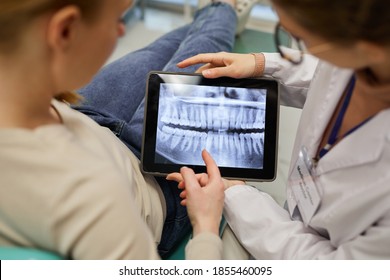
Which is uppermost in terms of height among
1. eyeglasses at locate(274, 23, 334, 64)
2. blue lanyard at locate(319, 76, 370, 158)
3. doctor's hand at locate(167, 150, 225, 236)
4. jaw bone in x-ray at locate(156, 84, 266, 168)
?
eyeglasses at locate(274, 23, 334, 64)

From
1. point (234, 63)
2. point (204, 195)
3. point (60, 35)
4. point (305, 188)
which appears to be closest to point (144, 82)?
point (234, 63)

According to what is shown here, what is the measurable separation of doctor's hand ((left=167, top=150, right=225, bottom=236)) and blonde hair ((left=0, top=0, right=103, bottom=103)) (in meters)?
0.42

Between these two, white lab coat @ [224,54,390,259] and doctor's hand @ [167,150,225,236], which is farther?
doctor's hand @ [167,150,225,236]

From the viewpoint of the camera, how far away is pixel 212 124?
92cm

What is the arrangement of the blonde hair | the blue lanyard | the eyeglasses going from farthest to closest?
1. the blue lanyard
2. the eyeglasses
3. the blonde hair

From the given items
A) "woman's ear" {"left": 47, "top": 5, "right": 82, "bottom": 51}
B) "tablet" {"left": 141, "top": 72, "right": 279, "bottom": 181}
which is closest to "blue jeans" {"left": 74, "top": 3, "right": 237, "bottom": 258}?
"tablet" {"left": 141, "top": 72, "right": 279, "bottom": 181}

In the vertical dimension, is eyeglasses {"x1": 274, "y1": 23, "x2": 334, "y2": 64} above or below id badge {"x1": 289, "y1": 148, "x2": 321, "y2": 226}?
above

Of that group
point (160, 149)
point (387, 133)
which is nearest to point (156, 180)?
point (160, 149)

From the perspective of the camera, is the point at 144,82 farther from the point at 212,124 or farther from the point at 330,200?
the point at 330,200

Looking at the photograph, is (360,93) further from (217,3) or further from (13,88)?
(217,3)

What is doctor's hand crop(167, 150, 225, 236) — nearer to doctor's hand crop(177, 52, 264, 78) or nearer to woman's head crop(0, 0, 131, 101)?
doctor's hand crop(177, 52, 264, 78)

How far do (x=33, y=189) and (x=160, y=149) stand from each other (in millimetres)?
384

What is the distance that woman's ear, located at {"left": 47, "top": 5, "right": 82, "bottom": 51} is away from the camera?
48cm

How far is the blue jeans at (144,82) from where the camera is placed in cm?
95
